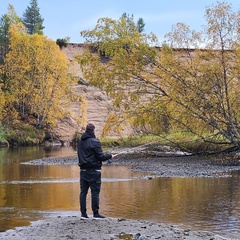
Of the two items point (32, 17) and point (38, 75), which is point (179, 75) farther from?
point (32, 17)

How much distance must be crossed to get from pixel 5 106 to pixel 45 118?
17.2 ft

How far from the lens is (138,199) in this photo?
15016mm

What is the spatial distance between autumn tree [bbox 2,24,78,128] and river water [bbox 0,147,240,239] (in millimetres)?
39473

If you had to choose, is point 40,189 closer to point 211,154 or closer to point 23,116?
point 211,154

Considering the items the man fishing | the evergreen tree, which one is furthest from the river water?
the evergreen tree

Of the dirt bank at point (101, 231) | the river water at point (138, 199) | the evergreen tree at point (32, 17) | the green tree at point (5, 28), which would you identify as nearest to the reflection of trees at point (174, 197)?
the river water at point (138, 199)

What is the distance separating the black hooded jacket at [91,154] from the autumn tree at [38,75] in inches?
1964

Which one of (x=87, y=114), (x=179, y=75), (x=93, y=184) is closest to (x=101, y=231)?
(x=93, y=184)

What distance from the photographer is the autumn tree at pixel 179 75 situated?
27547 mm

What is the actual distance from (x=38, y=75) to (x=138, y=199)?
160 ft

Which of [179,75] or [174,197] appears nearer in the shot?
[174,197]

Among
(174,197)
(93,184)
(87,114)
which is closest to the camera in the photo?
(93,184)

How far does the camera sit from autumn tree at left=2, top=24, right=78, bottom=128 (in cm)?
6069

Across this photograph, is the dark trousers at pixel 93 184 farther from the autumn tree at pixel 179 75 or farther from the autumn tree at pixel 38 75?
the autumn tree at pixel 38 75
